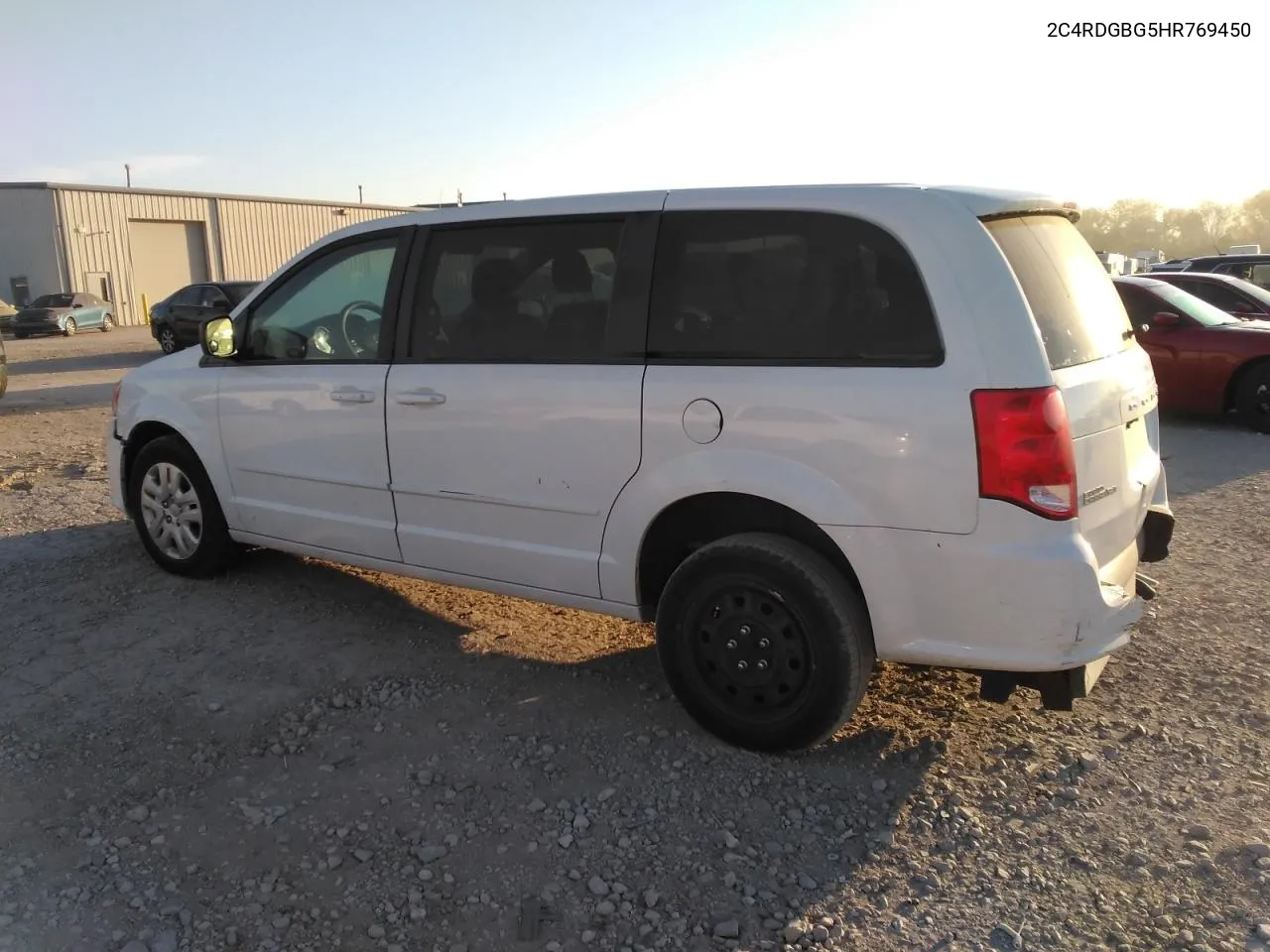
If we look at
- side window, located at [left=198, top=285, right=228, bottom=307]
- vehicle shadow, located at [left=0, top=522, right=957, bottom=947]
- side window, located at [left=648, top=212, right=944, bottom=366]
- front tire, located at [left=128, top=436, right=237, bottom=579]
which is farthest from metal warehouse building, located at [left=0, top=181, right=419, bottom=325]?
side window, located at [left=648, top=212, right=944, bottom=366]

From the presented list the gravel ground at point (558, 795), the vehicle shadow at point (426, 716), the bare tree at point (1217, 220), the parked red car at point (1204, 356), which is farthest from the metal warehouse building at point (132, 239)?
the bare tree at point (1217, 220)

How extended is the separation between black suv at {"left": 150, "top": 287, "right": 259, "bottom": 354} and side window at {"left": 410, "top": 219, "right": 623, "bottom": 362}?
55.7ft

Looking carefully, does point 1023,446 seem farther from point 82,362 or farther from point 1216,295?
point 82,362

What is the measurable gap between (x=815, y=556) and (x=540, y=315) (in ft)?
4.78

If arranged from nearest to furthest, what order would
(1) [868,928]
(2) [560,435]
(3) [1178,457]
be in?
(1) [868,928] < (2) [560,435] < (3) [1178,457]

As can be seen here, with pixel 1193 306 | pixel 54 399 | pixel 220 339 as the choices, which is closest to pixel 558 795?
pixel 220 339

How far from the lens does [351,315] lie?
463cm

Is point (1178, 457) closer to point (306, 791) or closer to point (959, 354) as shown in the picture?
point (959, 354)

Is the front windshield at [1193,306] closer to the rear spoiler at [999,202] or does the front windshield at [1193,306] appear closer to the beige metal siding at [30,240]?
A: the rear spoiler at [999,202]

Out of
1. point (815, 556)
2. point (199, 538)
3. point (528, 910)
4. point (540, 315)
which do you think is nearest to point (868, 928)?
A: point (528, 910)

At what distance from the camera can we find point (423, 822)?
10.5 ft

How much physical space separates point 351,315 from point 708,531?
79.7 inches

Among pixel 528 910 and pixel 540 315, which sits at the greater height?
pixel 540 315

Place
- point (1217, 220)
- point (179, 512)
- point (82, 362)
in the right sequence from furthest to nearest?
point (1217, 220) → point (82, 362) → point (179, 512)
